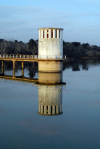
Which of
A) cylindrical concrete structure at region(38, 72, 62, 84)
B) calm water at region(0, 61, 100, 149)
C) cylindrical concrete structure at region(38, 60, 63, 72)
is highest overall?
cylindrical concrete structure at region(38, 60, 63, 72)

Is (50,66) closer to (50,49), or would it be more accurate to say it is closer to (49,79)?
(50,49)

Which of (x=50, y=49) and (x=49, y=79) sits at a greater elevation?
(x=50, y=49)

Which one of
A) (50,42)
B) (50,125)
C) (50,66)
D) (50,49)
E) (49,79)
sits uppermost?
(50,42)

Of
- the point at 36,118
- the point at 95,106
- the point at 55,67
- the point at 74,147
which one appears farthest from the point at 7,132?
the point at 55,67

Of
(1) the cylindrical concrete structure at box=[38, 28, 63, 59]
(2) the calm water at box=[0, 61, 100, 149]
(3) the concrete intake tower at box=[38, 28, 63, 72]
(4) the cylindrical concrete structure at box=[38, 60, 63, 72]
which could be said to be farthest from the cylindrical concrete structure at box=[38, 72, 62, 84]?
(2) the calm water at box=[0, 61, 100, 149]

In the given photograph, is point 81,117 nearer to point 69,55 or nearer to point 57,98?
point 57,98

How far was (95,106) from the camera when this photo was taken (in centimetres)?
2195

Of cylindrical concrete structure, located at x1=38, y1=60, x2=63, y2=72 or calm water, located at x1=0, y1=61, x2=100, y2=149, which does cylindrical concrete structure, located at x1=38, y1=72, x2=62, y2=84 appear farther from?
calm water, located at x1=0, y1=61, x2=100, y2=149

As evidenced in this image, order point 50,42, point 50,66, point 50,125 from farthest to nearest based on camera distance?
1. point 50,42
2. point 50,66
3. point 50,125

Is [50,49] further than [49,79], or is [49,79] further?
[50,49]

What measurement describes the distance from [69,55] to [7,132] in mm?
128418

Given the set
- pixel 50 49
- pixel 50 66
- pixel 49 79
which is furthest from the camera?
pixel 50 49

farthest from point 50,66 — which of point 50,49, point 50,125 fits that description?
point 50,125

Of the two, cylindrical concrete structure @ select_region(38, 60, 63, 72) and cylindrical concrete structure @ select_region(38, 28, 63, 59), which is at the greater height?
cylindrical concrete structure @ select_region(38, 28, 63, 59)
